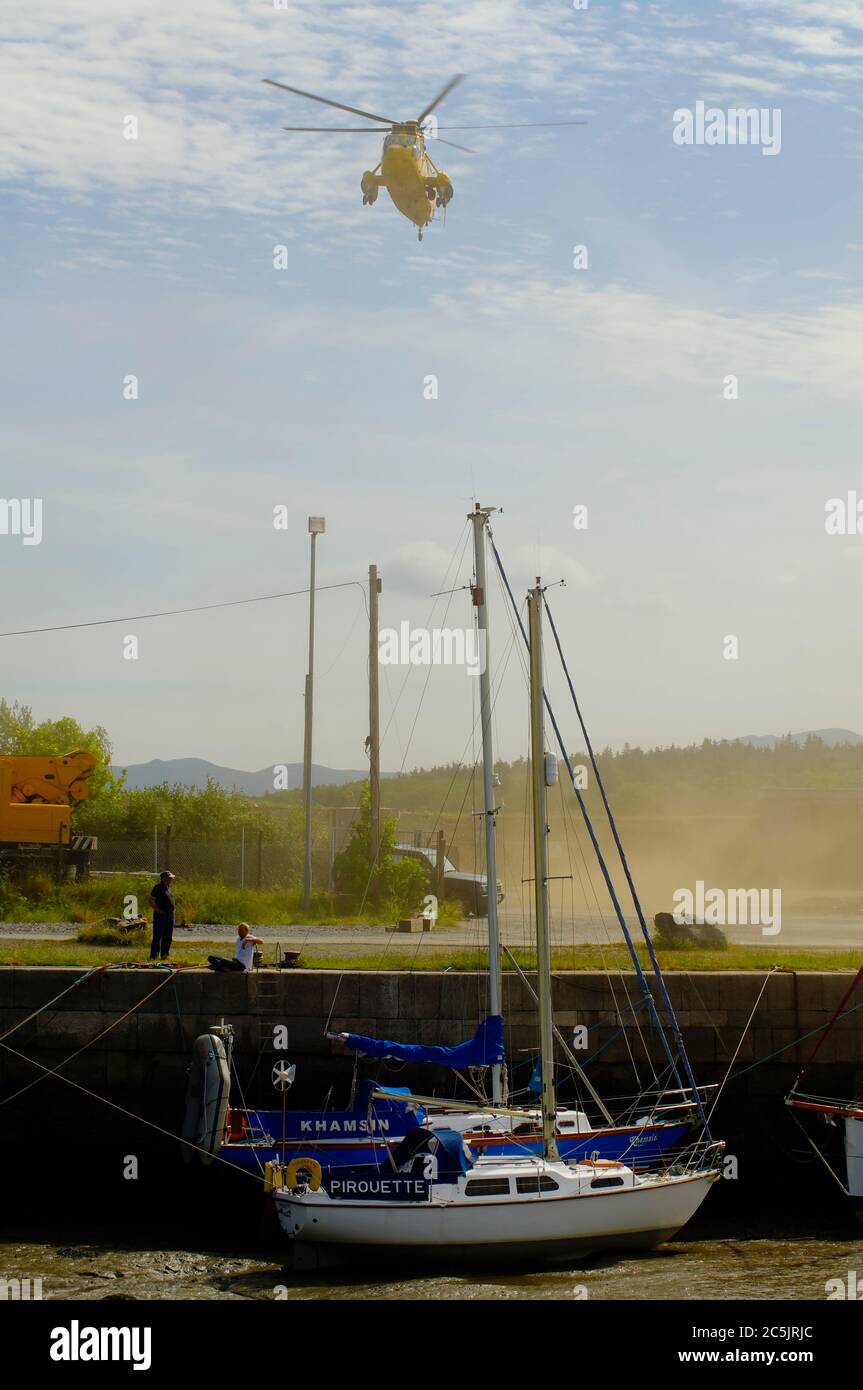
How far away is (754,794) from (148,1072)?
6263 centimetres

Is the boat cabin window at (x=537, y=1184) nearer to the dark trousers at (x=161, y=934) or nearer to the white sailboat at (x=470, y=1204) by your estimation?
the white sailboat at (x=470, y=1204)

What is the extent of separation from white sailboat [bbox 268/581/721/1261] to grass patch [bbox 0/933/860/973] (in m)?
5.13

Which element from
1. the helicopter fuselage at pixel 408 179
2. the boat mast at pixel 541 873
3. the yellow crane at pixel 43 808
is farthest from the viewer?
the helicopter fuselage at pixel 408 179

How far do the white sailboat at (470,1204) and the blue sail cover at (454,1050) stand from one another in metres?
1.63

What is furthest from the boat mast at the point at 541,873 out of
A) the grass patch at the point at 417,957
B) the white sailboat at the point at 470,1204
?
the grass patch at the point at 417,957

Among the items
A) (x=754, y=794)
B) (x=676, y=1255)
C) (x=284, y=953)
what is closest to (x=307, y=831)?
(x=284, y=953)

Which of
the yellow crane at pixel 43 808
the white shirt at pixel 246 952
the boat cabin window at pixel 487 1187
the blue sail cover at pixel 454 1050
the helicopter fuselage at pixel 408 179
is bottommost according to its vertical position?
the boat cabin window at pixel 487 1187

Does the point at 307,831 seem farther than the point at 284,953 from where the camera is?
Yes

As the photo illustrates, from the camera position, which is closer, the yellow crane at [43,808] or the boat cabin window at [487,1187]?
the boat cabin window at [487,1187]

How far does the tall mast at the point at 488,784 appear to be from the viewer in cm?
1972

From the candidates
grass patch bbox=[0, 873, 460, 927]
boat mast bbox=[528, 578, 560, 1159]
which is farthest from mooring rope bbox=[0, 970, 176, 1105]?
grass patch bbox=[0, 873, 460, 927]
